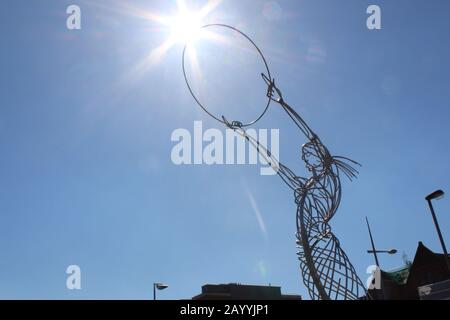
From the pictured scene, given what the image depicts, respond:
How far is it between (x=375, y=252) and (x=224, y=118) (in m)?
17.0
